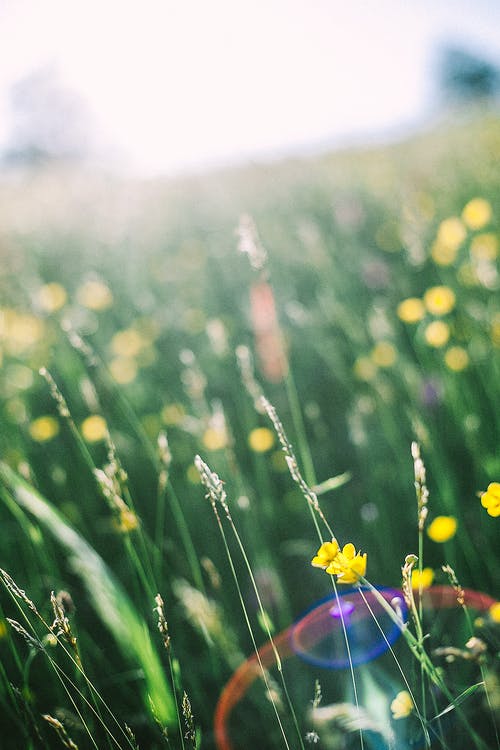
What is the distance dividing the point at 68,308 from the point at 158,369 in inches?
39.1

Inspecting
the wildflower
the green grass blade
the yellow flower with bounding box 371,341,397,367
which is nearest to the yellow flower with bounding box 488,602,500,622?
the wildflower

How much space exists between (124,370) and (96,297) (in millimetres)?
803

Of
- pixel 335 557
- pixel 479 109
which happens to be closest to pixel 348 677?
pixel 335 557

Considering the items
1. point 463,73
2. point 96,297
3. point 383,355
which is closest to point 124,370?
point 96,297

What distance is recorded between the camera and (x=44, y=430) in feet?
7.36

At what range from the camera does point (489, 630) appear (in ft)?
3.61

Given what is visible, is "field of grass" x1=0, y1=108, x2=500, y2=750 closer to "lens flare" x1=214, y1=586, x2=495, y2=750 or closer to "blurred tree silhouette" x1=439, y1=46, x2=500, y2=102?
"lens flare" x1=214, y1=586, x2=495, y2=750

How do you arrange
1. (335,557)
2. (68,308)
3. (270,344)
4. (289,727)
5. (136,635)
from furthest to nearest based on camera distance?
(68,308), (270,344), (289,727), (136,635), (335,557)

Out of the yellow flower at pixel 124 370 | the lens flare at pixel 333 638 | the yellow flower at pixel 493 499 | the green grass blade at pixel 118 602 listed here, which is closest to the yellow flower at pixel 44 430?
the yellow flower at pixel 124 370

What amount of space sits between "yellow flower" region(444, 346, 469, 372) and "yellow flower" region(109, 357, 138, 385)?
1354mm

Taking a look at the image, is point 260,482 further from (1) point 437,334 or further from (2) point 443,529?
(1) point 437,334

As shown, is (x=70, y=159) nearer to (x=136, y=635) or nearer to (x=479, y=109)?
(x=479, y=109)

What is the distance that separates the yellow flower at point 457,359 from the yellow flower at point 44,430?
153cm

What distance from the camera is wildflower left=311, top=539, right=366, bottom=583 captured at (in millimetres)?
753
